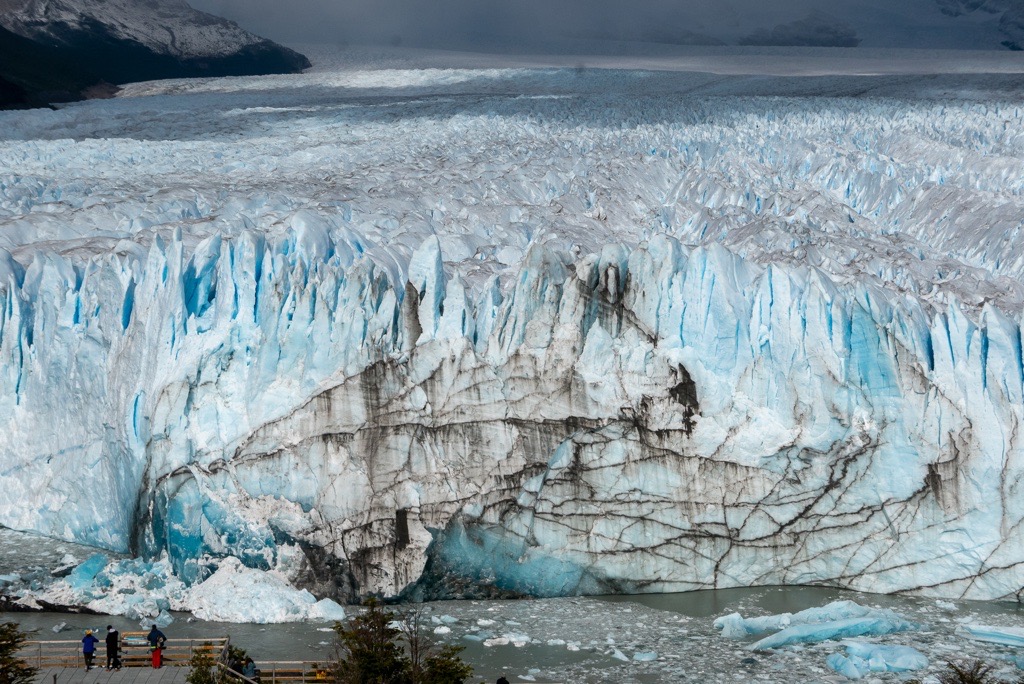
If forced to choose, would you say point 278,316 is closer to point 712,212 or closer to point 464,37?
point 712,212

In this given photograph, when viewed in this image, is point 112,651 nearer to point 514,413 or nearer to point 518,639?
point 518,639

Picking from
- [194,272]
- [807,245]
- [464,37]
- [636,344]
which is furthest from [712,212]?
[464,37]

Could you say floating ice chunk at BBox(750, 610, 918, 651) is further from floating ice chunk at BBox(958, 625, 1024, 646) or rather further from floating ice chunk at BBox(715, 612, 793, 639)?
floating ice chunk at BBox(958, 625, 1024, 646)

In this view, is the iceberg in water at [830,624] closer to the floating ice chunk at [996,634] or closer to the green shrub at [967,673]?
the floating ice chunk at [996,634]

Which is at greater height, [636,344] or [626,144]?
[626,144]

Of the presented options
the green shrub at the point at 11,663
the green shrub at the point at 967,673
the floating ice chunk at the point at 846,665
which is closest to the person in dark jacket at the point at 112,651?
the green shrub at the point at 11,663

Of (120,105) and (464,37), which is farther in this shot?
(464,37)
